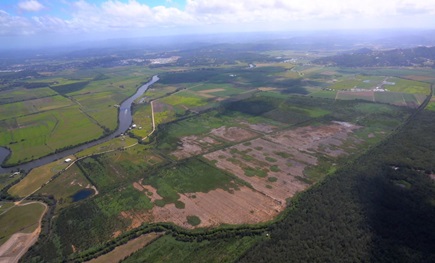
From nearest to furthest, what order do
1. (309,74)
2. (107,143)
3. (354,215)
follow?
(354,215) → (107,143) → (309,74)

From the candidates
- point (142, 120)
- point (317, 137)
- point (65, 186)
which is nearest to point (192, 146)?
point (65, 186)

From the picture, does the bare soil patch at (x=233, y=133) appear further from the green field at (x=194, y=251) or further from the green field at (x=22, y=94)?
the green field at (x=22, y=94)

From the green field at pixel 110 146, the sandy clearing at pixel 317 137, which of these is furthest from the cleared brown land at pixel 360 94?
the green field at pixel 110 146

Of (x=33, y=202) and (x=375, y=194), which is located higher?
(x=375, y=194)

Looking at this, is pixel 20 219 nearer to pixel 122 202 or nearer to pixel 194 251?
pixel 122 202

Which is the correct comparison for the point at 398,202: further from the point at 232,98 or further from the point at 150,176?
the point at 232,98

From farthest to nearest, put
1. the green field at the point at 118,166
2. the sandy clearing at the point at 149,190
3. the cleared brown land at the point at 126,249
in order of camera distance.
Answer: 1. the green field at the point at 118,166
2. the sandy clearing at the point at 149,190
3. the cleared brown land at the point at 126,249

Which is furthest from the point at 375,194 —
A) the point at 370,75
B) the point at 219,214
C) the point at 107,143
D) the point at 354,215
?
the point at 370,75
